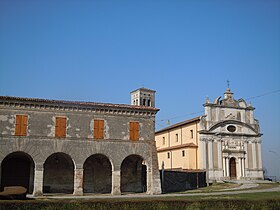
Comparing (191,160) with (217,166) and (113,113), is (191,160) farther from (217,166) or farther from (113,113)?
(113,113)

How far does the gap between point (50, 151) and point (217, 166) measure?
26251 mm

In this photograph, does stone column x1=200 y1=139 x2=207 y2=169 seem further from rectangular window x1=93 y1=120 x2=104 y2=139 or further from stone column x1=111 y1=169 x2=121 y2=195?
rectangular window x1=93 y1=120 x2=104 y2=139

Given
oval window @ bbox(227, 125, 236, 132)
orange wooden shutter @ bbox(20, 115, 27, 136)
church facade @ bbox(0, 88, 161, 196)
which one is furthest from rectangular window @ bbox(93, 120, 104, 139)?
oval window @ bbox(227, 125, 236, 132)

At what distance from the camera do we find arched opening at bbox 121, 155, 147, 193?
38.4 m

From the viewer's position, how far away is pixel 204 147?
166 ft

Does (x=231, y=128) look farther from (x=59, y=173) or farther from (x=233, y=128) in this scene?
(x=59, y=173)

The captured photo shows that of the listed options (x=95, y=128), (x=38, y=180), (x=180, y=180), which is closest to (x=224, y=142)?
(x=180, y=180)

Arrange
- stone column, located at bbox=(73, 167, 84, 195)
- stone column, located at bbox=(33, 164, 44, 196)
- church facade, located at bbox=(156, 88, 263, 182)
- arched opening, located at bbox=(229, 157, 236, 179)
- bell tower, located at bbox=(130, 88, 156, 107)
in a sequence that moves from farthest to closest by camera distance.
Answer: arched opening, located at bbox=(229, 157, 236, 179) → church facade, located at bbox=(156, 88, 263, 182) → bell tower, located at bbox=(130, 88, 156, 107) → stone column, located at bbox=(73, 167, 84, 195) → stone column, located at bbox=(33, 164, 44, 196)

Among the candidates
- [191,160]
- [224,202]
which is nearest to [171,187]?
[191,160]

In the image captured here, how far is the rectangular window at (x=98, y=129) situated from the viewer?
3541cm

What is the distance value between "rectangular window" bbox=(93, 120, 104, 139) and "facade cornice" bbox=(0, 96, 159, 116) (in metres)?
1.00

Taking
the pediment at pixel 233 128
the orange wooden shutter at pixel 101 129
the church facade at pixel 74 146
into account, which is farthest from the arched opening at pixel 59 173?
the pediment at pixel 233 128

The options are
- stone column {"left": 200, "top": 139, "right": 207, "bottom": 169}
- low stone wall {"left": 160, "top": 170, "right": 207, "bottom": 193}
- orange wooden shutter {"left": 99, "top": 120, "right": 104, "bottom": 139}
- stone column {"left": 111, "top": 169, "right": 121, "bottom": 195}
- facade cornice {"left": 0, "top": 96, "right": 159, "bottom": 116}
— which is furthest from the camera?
stone column {"left": 200, "top": 139, "right": 207, "bottom": 169}

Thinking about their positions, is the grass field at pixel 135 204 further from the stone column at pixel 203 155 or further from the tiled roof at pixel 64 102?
the stone column at pixel 203 155
